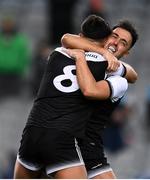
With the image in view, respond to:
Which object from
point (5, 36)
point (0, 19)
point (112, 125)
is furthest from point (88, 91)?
point (0, 19)

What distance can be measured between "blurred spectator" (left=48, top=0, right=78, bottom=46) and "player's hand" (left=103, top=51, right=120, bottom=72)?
6746mm

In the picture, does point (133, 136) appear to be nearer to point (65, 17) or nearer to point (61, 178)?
point (65, 17)

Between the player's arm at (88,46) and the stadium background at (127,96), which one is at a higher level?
the player's arm at (88,46)

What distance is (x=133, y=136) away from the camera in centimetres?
1258

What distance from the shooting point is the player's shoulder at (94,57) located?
6.75 metres

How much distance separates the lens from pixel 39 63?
1306cm

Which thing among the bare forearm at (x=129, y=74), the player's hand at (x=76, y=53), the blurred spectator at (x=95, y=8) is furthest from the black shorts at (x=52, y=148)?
the blurred spectator at (x=95, y=8)

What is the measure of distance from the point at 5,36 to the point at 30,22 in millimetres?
2308

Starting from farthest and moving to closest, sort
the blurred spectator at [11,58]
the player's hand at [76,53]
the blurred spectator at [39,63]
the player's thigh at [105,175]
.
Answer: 1. the blurred spectator at [11,58]
2. the blurred spectator at [39,63]
3. the player's thigh at [105,175]
4. the player's hand at [76,53]

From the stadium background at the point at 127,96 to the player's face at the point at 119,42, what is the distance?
315 centimetres

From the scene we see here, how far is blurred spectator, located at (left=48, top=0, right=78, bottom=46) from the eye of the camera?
13586 mm

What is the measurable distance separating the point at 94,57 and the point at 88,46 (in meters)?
0.13

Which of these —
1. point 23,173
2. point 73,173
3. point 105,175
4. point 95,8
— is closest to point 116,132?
point 95,8

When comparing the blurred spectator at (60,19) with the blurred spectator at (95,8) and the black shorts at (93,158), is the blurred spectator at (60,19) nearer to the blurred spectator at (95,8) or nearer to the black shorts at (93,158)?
the blurred spectator at (95,8)
